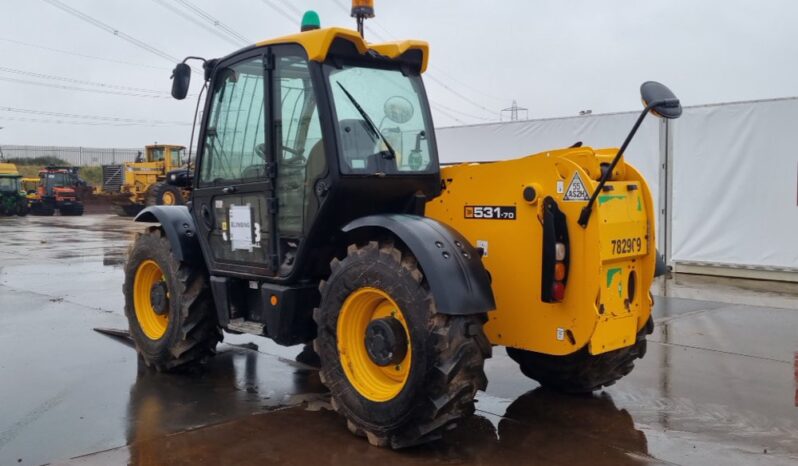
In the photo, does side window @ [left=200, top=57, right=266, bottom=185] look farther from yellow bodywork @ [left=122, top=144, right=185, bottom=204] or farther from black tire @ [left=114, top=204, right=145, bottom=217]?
black tire @ [left=114, top=204, right=145, bottom=217]

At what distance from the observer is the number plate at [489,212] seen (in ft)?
15.0

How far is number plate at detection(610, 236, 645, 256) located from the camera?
4.32m

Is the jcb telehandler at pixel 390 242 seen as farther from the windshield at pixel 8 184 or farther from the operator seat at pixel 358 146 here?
the windshield at pixel 8 184

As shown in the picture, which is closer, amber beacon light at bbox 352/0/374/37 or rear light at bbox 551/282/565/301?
rear light at bbox 551/282/565/301

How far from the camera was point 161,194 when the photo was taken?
26.7m

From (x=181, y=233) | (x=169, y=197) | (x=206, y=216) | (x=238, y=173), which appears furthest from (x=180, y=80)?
(x=169, y=197)

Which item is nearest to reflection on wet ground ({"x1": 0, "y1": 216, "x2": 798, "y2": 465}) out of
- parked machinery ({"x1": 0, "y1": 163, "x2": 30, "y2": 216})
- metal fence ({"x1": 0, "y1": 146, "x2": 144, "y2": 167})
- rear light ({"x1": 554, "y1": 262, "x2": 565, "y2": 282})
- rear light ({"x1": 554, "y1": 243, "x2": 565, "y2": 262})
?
rear light ({"x1": 554, "y1": 262, "x2": 565, "y2": 282})

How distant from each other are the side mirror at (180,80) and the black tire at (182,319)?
4.03ft

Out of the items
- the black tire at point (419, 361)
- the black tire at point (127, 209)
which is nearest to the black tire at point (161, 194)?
the black tire at point (127, 209)

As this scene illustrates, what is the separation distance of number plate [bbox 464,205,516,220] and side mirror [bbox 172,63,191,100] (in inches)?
90.7

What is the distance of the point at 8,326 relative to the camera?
7789mm

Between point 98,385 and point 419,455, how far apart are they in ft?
9.30

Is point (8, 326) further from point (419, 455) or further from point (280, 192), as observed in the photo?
point (419, 455)

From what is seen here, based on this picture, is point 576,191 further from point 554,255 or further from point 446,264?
point 446,264
